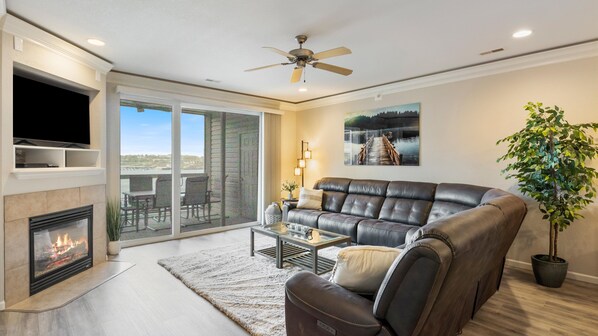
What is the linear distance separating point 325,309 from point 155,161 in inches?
167

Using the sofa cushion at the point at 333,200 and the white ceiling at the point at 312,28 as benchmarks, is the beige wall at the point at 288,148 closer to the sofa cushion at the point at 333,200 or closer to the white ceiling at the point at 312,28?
the sofa cushion at the point at 333,200

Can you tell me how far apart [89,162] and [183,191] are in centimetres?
163

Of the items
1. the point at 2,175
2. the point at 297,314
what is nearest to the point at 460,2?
the point at 297,314

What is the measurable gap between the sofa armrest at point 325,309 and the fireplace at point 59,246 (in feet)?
9.13

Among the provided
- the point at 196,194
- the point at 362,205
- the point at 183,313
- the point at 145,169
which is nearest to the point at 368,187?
the point at 362,205

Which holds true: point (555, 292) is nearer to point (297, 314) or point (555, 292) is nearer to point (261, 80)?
point (297, 314)

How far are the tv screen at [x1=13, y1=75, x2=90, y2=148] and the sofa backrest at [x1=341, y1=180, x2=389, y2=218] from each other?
3.85m

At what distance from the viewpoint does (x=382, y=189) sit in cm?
491

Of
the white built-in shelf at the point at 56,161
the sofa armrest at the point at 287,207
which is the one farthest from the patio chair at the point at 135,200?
the sofa armrest at the point at 287,207

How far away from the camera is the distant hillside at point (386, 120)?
481 centimetres

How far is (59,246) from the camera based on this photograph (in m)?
3.35

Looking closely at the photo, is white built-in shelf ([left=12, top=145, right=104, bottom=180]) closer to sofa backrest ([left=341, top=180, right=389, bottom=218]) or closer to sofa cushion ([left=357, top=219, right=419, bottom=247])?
sofa cushion ([left=357, top=219, right=419, bottom=247])

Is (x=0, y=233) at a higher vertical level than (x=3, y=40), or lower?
lower

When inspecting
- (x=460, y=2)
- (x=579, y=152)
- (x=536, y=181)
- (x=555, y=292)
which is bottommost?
(x=555, y=292)
